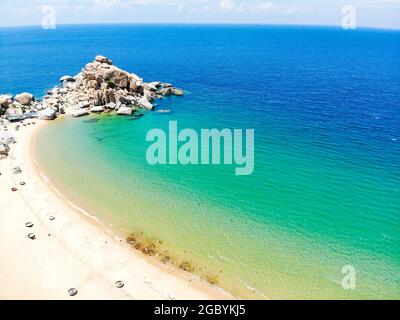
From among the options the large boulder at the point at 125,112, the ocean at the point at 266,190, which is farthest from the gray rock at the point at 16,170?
the large boulder at the point at 125,112

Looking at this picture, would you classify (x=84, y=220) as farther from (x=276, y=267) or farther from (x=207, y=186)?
(x=276, y=267)

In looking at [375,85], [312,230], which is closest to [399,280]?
[312,230]

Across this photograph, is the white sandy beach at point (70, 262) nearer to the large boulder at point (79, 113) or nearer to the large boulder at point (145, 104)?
the large boulder at point (79, 113)

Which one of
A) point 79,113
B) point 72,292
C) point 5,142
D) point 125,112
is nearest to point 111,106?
point 125,112

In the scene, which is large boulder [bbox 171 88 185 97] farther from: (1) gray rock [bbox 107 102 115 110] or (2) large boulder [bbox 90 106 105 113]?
(2) large boulder [bbox 90 106 105 113]

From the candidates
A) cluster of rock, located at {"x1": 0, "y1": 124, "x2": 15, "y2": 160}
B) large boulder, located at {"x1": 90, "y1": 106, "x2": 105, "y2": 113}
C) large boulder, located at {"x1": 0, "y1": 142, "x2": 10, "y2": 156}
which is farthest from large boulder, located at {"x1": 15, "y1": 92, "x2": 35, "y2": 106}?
large boulder, located at {"x1": 0, "y1": 142, "x2": 10, "y2": 156}
